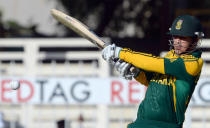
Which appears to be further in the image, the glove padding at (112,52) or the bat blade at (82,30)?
the bat blade at (82,30)

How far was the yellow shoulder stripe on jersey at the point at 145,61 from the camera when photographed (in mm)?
3709

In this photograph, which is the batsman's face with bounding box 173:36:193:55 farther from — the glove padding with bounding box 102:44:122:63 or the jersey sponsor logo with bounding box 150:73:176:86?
the glove padding with bounding box 102:44:122:63

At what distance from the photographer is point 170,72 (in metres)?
3.72

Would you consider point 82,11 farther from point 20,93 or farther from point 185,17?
point 185,17

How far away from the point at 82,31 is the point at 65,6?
9.07 meters

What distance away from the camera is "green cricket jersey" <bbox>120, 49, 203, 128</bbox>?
372 centimetres

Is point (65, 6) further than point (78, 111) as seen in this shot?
Yes

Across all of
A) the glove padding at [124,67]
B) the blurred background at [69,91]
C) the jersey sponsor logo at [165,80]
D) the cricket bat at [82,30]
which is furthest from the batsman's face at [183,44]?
the blurred background at [69,91]

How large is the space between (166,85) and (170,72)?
0.12 metres

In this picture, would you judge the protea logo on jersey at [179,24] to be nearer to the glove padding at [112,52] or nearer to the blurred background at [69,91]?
the glove padding at [112,52]

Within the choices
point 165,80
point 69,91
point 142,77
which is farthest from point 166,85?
point 69,91

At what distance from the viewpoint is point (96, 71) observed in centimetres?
650

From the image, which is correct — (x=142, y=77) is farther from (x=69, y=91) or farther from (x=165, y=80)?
(x=69, y=91)

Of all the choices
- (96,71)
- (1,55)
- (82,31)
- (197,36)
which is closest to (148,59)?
(197,36)
